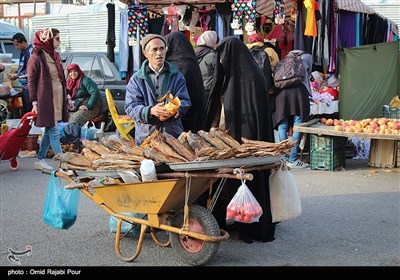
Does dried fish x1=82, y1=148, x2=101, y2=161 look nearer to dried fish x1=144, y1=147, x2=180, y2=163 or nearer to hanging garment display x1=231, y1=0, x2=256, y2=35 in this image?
dried fish x1=144, y1=147, x2=180, y2=163

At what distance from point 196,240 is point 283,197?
0.81 m

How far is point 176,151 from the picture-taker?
4422mm

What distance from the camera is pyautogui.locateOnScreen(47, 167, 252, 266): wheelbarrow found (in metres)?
4.29

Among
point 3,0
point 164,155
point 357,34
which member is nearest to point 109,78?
point 357,34

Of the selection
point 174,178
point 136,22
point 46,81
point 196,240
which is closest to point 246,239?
point 196,240

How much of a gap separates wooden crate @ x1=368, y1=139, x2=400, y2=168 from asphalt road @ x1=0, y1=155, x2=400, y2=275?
3.89 feet

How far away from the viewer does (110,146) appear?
491cm

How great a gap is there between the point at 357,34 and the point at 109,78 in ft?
19.4

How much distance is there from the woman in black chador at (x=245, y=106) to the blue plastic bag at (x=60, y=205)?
136cm

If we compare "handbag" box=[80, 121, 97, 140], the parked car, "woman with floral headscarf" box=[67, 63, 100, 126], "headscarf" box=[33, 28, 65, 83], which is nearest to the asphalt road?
"headscarf" box=[33, 28, 65, 83]

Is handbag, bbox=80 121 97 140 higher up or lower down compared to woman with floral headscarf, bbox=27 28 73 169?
lower down

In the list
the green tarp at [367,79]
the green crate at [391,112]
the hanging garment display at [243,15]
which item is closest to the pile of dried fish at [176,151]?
the hanging garment display at [243,15]

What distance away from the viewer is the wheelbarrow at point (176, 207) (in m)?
4.29

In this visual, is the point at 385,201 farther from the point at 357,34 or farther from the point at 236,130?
the point at 357,34
